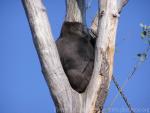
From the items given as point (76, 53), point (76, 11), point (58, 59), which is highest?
point (76, 11)

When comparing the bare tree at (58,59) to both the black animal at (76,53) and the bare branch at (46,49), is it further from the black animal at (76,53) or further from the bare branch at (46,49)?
the black animal at (76,53)

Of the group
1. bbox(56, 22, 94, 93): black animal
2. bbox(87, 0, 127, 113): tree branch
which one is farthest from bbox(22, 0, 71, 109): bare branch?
bbox(56, 22, 94, 93): black animal

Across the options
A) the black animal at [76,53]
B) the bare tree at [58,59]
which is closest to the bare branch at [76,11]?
the black animal at [76,53]

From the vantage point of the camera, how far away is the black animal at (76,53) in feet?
13.2

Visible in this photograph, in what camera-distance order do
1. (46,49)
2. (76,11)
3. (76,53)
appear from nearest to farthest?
1. (46,49)
2. (76,11)
3. (76,53)

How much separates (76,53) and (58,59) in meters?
0.90

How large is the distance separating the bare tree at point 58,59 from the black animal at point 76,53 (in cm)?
43

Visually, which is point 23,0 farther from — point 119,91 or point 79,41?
point 119,91

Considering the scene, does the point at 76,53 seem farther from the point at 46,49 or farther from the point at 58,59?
the point at 46,49

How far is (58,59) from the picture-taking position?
3480mm

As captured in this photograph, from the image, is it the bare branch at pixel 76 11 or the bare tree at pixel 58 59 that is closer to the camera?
the bare tree at pixel 58 59

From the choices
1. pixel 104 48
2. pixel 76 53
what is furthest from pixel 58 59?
pixel 76 53

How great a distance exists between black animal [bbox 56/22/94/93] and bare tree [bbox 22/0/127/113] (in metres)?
0.43

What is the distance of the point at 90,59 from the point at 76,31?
1.67 ft
